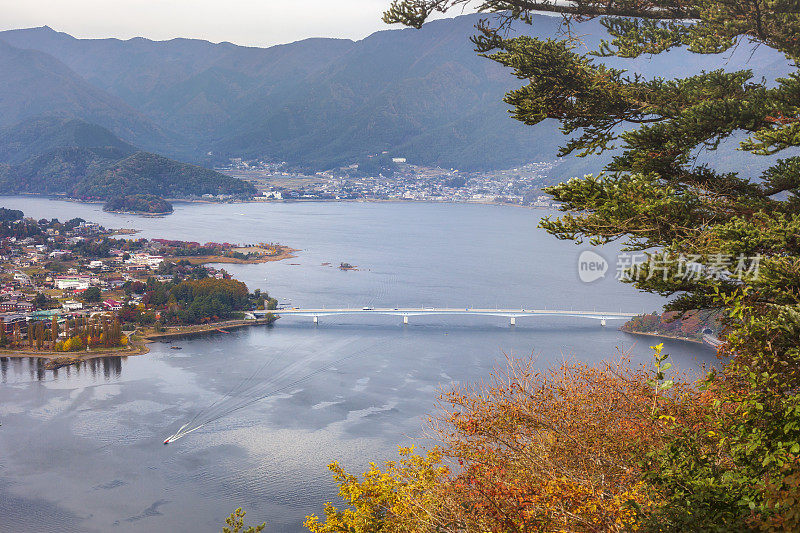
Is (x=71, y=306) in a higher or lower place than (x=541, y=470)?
lower

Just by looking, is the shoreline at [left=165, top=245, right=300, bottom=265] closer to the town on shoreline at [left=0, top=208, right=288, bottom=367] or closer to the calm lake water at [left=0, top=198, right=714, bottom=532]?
the town on shoreline at [left=0, top=208, right=288, bottom=367]

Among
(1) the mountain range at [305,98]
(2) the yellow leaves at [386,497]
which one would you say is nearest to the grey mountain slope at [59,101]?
(1) the mountain range at [305,98]

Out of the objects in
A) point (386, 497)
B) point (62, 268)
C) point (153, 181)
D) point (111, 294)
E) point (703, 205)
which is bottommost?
point (111, 294)

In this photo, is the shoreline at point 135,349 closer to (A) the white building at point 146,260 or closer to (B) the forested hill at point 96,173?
(A) the white building at point 146,260

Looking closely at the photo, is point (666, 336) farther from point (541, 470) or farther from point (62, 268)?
point (62, 268)

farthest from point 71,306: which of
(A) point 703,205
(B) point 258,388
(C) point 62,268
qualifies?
(A) point 703,205

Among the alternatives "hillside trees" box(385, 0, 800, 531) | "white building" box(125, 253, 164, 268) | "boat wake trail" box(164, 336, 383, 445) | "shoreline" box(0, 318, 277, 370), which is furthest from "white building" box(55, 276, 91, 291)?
"hillside trees" box(385, 0, 800, 531)

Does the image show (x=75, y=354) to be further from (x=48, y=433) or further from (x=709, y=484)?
(x=709, y=484)
